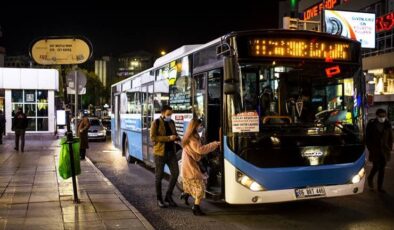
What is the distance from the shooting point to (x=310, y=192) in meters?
8.15

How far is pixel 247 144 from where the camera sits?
25.9 ft

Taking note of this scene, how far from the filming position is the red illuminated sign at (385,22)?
4475 cm

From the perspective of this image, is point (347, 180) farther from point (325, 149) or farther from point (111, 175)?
point (111, 175)

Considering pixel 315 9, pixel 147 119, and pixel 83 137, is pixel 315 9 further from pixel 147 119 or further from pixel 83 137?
pixel 147 119

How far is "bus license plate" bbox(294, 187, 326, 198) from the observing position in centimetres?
809

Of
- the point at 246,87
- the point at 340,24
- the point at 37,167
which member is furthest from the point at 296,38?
the point at 340,24

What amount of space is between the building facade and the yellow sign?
80.0 feet

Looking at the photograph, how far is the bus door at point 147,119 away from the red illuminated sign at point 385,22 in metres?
35.4

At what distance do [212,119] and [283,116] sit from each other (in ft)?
4.48

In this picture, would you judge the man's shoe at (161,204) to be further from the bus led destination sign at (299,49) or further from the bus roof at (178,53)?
the bus led destination sign at (299,49)

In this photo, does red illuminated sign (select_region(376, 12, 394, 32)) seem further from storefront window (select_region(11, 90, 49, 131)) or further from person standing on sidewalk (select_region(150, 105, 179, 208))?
person standing on sidewalk (select_region(150, 105, 179, 208))

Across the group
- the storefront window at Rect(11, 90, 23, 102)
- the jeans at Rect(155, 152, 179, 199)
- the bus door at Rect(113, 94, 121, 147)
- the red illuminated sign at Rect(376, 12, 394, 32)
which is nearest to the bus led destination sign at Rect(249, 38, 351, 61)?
the jeans at Rect(155, 152, 179, 199)

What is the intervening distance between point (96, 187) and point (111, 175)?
3.32 m

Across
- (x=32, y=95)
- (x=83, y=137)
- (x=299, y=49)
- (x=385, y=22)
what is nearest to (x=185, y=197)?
(x=299, y=49)
